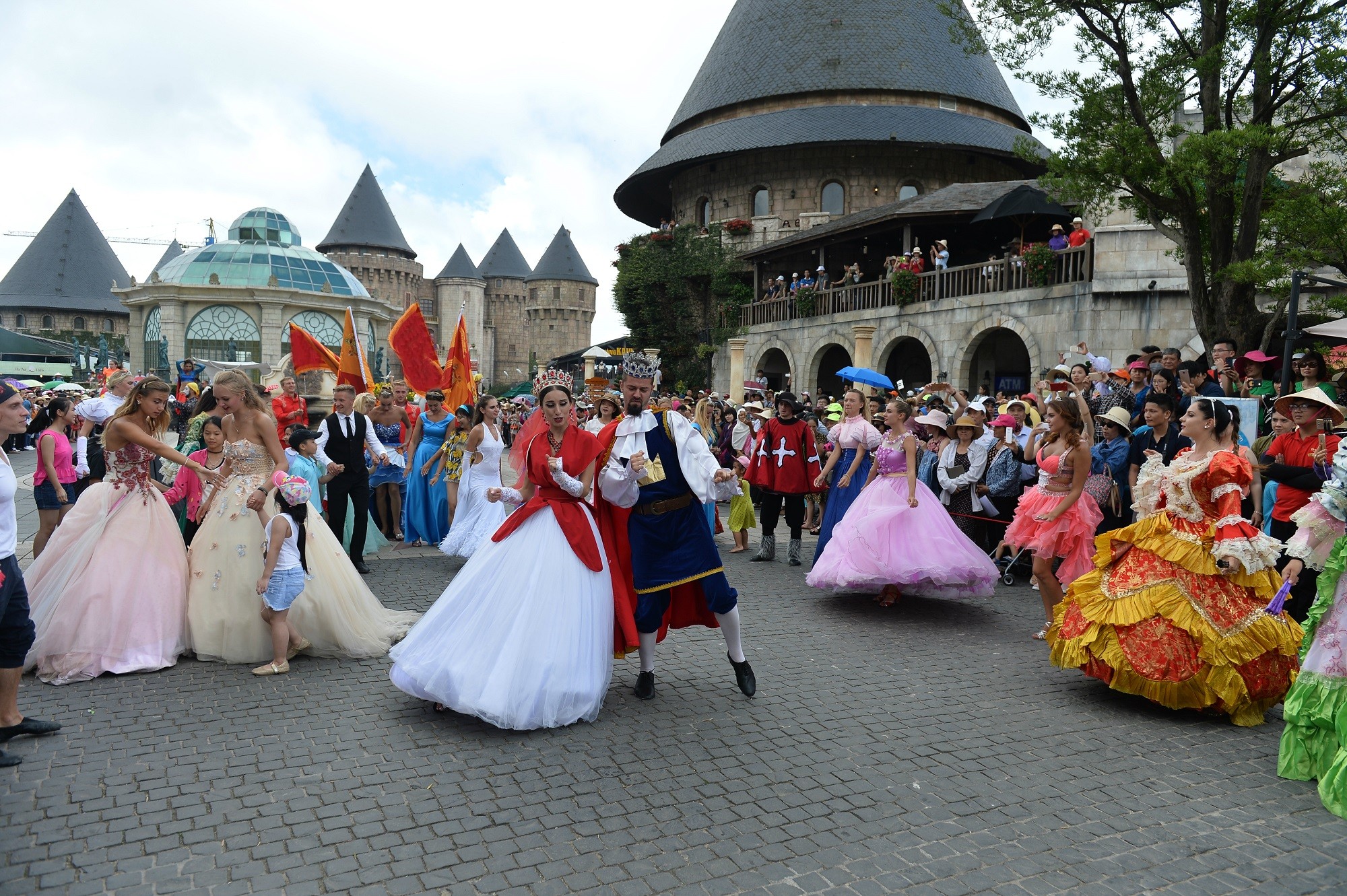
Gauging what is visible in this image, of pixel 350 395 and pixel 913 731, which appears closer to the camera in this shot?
pixel 913 731

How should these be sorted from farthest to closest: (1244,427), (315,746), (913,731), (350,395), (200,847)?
(350,395) → (1244,427) → (913,731) → (315,746) → (200,847)

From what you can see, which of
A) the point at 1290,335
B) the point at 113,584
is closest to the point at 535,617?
the point at 113,584

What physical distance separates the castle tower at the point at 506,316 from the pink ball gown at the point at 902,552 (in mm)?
91783

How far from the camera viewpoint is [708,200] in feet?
136

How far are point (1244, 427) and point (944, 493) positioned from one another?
2.97m

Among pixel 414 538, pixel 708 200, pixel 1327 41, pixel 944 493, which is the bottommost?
pixel 414 538

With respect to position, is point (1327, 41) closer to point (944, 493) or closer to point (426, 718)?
point (944, 493)

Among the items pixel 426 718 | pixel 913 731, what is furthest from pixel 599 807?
pixel 913 731

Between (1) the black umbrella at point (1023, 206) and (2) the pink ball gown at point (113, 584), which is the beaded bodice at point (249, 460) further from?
(1) the black umbrella at point (1023, 206)

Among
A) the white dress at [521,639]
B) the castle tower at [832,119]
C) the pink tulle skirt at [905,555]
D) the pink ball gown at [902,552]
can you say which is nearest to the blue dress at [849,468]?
the pink ball gown at [902,552]

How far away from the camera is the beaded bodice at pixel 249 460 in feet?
19.2

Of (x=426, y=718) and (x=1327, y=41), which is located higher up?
(x=1327, y=41)

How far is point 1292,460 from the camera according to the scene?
6.56 meters

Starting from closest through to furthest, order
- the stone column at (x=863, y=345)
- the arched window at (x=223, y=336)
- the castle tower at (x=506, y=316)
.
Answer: the stone column at (x=863, y=345) < the arched window at (x=223, y=336) < the castle tower at (x=506, y=316)
